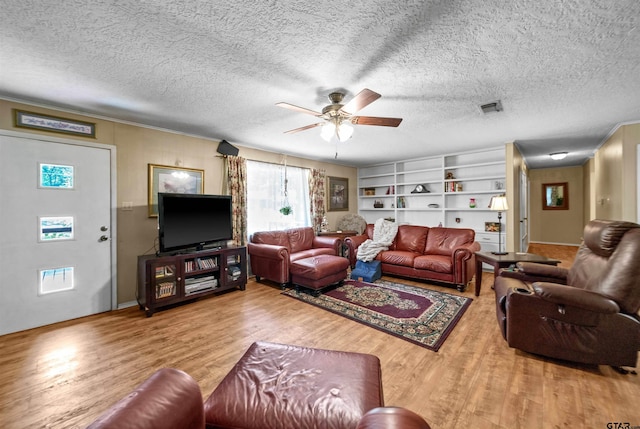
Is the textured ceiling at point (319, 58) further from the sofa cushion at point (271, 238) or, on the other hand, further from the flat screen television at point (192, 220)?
the sofa cushion at point (271, 238)

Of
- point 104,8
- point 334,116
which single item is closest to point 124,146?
point 104,8

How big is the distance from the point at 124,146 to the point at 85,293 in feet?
6.14

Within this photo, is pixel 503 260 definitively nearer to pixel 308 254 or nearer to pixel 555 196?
pixel 308 254

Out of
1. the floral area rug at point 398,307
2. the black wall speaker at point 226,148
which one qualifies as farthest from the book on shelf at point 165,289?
the black wall speaker at point 226,148

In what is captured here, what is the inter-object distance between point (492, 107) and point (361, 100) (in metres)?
1.87

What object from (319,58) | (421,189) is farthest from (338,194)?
(319,58)

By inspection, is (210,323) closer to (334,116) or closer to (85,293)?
(85,293)

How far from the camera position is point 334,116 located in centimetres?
257

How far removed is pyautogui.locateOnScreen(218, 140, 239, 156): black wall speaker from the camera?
4.27 m

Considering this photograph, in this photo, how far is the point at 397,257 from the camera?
4406mm

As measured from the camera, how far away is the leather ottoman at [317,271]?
3699mm

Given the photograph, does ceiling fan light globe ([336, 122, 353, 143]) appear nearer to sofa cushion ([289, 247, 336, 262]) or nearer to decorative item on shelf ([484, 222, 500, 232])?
sofa cushion ([289, 247, 336, 262])

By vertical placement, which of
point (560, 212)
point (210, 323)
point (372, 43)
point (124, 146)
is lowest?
point (210, 323)

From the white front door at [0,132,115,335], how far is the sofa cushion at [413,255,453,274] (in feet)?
14.2
